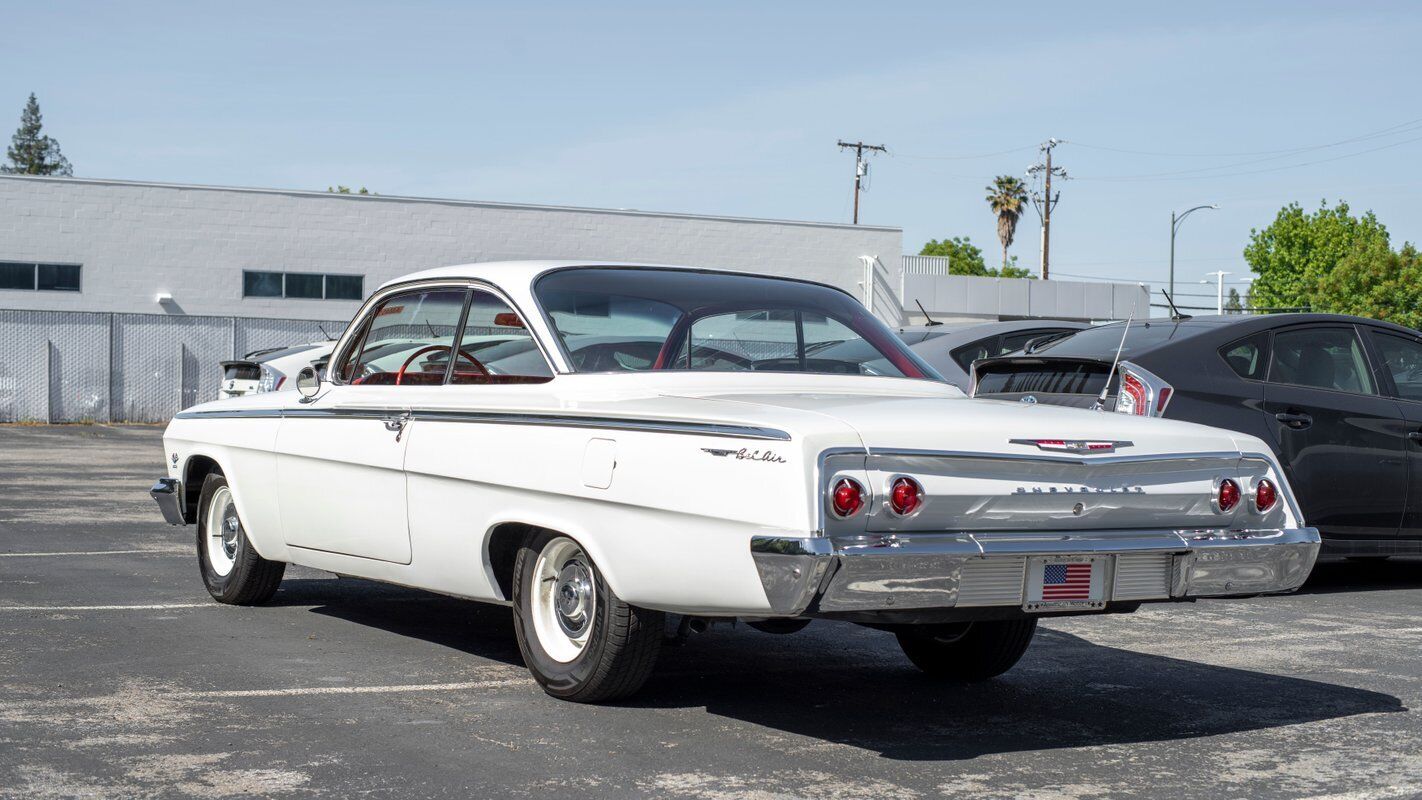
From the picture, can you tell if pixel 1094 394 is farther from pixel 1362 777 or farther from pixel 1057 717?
pixel 1362 777

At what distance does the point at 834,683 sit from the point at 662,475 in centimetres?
168

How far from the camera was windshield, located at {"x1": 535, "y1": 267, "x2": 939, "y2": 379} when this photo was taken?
600cm

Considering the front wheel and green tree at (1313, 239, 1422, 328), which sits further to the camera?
green tree at (1313, 239, 1422, 328)

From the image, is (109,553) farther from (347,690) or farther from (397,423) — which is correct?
(347,690)

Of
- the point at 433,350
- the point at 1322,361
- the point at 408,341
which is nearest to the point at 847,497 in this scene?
the point at 433,350

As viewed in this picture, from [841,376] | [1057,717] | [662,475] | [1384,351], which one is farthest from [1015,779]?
[1384,351]

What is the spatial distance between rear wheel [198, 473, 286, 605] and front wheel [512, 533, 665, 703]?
2390 millimetres

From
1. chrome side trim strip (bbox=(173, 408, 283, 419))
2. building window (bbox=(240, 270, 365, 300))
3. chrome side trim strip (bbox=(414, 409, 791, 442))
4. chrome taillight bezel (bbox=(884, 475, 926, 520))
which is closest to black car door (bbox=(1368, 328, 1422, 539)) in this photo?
chrome taillight bezel (bbox=(884, 475, 926, 520))

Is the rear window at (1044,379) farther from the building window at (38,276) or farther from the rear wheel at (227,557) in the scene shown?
the building window at (38,276)

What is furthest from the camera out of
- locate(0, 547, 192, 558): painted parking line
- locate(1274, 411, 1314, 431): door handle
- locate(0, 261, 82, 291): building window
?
locate(0, 261, 82, 291): building window

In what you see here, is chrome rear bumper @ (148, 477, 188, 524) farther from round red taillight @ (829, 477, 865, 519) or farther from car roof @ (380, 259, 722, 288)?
round red taillight @ (829, 477, 865, 519)

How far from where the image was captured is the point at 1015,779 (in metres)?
4.78

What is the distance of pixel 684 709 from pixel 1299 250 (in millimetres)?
75494

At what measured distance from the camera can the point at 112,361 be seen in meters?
30.6
